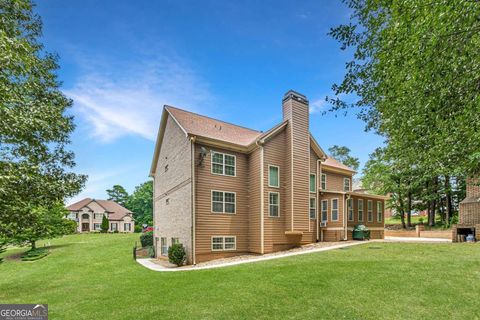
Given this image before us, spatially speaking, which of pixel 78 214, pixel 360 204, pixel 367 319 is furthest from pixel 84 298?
pixel 78 214

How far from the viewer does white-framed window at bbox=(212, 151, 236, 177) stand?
15.9 meters

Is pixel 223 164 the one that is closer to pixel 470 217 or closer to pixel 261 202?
pixel 261 202

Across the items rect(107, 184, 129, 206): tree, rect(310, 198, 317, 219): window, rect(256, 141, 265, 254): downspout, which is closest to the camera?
rect(256, 141, 265, 254): downspout

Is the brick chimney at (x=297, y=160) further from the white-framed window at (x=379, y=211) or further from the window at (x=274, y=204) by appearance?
the white-framed window at (x=379, y=211)

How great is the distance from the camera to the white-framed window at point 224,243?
15.3 m

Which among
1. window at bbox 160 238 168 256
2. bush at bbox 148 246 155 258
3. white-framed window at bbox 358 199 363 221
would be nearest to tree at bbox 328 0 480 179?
white-framed window at bbox 358 199 363 221

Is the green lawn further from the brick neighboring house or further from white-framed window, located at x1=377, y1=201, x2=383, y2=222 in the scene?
white-framed window, located at x1=377, y1=201, x2=383, y2=222

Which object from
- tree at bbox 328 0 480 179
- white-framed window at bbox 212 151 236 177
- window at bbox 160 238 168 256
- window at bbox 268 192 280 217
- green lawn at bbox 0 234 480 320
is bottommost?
window at bbox 160 238 168 256

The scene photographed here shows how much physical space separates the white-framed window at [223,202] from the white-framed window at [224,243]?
4.85ft

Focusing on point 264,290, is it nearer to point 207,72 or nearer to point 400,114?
point 400,114

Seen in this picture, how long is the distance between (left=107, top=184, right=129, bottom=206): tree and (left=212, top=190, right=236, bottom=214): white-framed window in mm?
60765

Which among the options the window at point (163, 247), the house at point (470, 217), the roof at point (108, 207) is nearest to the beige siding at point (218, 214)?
the window at point (163, 247)

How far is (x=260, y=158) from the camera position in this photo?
53.1 feet

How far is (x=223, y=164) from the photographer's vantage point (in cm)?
1623
